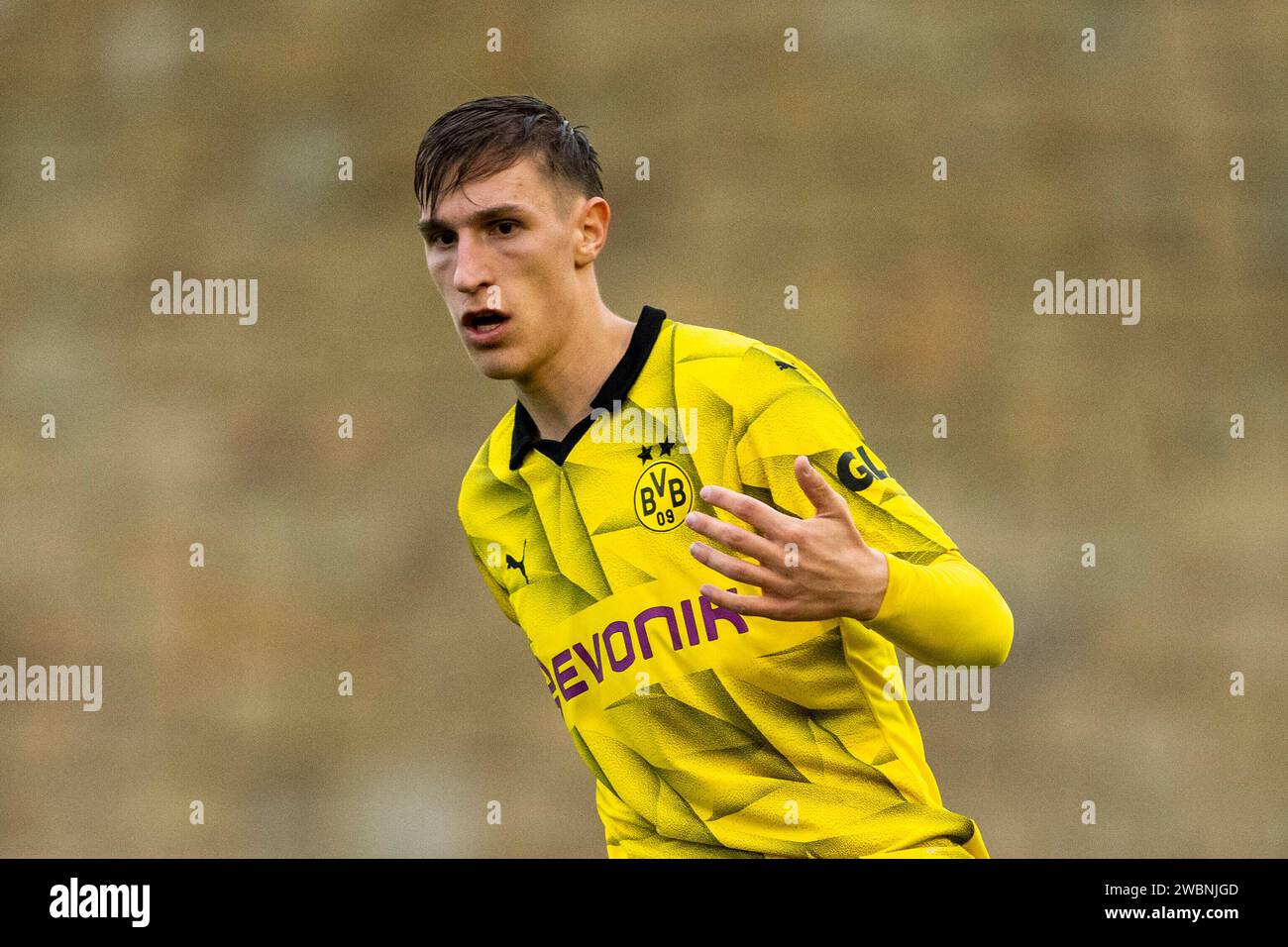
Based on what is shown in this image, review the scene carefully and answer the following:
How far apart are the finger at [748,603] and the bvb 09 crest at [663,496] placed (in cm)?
58

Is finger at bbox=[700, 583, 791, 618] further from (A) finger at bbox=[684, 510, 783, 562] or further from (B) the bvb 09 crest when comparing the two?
(B) the bvb 09 crest

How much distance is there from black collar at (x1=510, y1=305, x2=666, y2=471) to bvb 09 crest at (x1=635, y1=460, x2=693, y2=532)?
18 centimetres

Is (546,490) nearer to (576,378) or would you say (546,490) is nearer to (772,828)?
(576,378)

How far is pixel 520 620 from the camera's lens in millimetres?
3527

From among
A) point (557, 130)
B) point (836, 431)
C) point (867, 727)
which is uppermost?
point (557, 130)

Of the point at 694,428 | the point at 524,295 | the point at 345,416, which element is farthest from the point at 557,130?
the point at 345,416

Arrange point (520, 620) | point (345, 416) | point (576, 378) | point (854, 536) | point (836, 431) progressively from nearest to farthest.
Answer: point (854, 536)
point (836, 431)
point (576, 378)
point (520, 620)
point (345, 416)

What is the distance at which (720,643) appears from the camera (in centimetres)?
314

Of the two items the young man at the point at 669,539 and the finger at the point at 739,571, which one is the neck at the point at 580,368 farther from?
the finger at the point at 739,571

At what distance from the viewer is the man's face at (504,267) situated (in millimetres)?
3164

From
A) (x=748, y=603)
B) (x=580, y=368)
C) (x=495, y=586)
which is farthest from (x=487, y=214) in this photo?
(x=748, y=603)

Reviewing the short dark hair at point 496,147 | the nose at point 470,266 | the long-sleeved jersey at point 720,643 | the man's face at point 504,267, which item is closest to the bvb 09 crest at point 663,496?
the long-sleeved jersey at point 720,643

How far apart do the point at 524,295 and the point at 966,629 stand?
1.18 meters

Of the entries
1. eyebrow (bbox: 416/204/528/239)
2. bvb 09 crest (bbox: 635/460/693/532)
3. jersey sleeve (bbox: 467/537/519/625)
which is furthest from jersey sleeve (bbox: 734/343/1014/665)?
jersey sleeve (bbox: 467/537/519/625)
